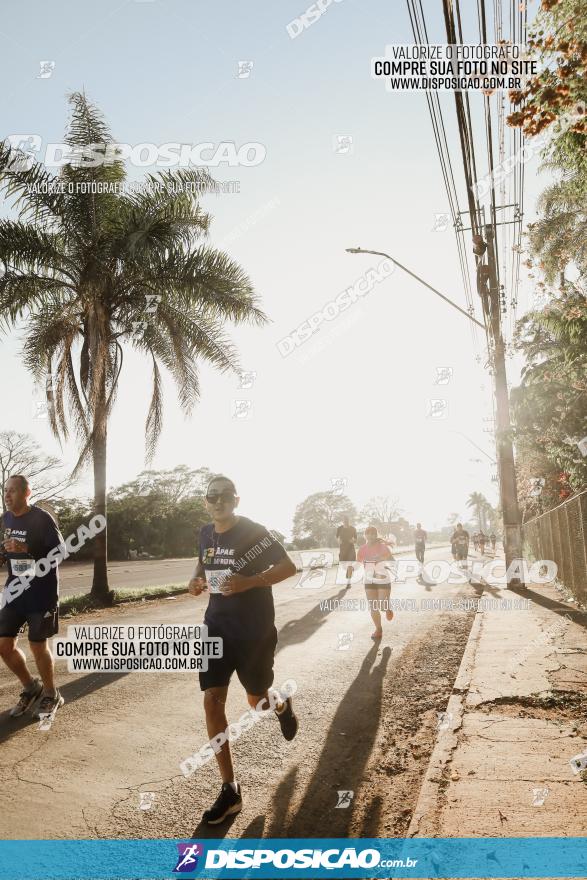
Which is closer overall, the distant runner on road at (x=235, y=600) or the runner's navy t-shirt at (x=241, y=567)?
the distant runner on road at (x=235, y=600)

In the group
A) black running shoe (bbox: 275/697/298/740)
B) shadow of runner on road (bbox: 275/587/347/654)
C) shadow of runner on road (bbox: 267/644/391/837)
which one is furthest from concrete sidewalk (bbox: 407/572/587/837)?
shadow of runner on road (bbox: 275/587/347/654)

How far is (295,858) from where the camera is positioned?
300 centimetres

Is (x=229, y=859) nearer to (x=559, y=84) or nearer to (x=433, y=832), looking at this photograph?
(x=433, y=832)

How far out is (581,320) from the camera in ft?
28.9

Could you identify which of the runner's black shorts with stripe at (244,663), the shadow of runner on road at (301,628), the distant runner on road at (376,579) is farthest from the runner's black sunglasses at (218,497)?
the distant runner on road at (376,579)

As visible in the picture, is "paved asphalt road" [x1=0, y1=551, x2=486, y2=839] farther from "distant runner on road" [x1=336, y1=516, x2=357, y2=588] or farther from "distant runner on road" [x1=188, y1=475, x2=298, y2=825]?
"distant runner on road" [x1=336, y1=516, x2=357, y2=588]

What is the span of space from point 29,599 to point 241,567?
8.30 feet

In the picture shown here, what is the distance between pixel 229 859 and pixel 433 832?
3.49 feet

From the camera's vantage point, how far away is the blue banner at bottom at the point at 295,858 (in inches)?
109

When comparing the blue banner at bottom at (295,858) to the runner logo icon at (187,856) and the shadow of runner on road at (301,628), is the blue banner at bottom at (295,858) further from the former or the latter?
the shadow of runner on road at (301,628)

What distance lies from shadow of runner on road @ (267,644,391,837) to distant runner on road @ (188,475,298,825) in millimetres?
345

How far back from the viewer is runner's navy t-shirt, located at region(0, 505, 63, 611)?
5.32 m

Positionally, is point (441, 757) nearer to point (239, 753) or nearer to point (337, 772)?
point (337, 772)

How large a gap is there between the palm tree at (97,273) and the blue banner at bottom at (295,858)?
10.0m
